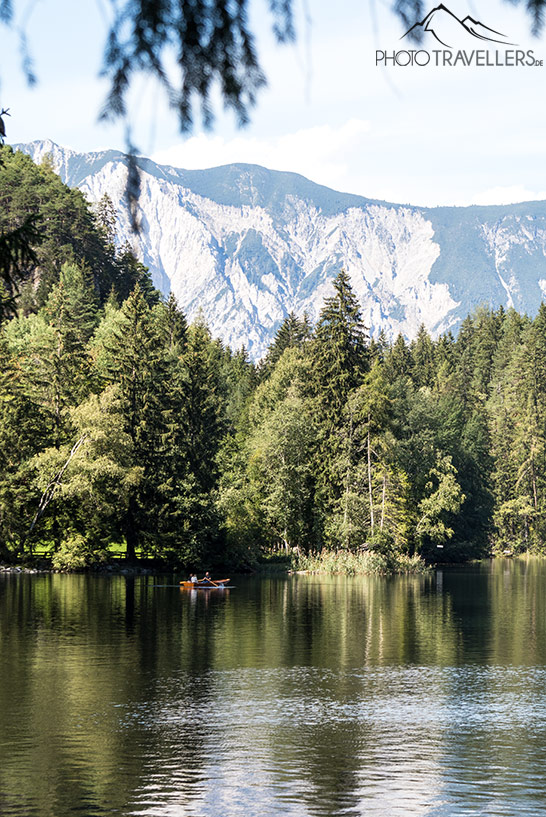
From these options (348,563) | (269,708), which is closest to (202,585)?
(348,563)

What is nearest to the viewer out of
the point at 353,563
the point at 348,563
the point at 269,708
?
the point at 269,708

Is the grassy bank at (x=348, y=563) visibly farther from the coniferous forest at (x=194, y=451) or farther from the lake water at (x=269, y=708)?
the lake water at (x=269, y=708)

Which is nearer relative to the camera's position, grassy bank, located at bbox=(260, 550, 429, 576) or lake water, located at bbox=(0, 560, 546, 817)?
lake water, located at bbox=(0, 560, 546, 817)

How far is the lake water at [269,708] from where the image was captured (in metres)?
22.8

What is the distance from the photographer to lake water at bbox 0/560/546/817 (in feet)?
74.8

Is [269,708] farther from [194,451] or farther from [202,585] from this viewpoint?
[194,451]

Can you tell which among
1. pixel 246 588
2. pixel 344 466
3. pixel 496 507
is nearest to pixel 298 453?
pixel 344 466

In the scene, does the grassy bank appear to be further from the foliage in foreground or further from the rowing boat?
the rowing boat

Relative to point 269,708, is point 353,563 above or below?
above

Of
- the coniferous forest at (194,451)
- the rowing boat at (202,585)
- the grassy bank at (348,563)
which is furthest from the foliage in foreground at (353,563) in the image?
the rowing boat at (202,585)

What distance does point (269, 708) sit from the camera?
32.1 meters

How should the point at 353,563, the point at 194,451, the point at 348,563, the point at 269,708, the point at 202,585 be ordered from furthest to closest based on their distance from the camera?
the point at 194,451 → the point at 348,563 → the point at 353,563 → the point at 202,585 → the point at 269,708

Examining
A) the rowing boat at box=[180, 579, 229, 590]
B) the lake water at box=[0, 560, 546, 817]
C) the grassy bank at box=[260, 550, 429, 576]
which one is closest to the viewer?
the lake water at box=[0, 560, 546, 817]

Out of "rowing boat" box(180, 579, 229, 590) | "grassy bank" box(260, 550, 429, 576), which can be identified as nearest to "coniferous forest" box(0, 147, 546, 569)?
"grassy bank" box(260, 550, 429, 576)
